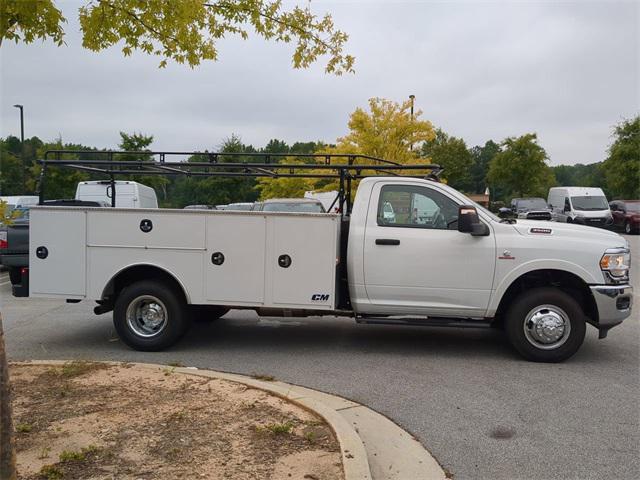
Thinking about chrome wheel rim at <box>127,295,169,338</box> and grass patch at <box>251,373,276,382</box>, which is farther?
chrome wheel rim at <box>127,295,169,338</box>

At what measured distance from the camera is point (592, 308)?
6.73 meters

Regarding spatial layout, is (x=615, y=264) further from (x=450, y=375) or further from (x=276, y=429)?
(x=276, y=429)

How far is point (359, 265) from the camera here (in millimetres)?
6840

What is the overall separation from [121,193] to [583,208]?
23655 mm

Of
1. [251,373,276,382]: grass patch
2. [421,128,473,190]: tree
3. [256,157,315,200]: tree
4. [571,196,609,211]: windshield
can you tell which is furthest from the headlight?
[421,128,473,190]: tree

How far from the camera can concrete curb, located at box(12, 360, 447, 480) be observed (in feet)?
12.8

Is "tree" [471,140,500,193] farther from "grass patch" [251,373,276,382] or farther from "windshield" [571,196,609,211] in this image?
"grass patch" [251,373,276,382]

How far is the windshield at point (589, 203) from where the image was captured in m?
30.5

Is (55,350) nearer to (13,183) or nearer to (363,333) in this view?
(363,333)

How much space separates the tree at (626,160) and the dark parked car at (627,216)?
25.4ft

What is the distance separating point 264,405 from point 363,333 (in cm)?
346

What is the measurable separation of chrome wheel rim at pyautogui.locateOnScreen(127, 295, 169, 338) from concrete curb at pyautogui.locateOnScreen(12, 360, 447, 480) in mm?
1548

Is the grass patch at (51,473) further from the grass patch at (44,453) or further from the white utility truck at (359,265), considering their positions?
the white utility truck at (359,265)

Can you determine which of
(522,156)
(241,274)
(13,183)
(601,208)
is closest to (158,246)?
(241,274)
